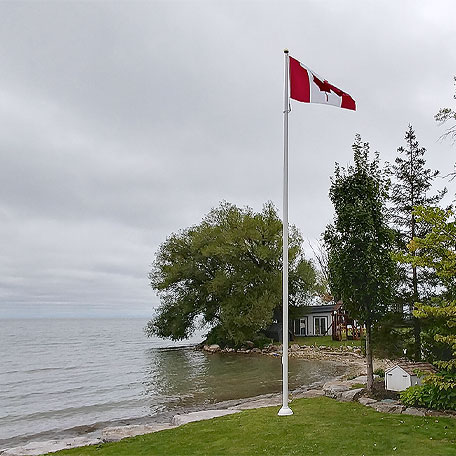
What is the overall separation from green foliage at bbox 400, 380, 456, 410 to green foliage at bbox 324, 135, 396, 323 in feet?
8.59

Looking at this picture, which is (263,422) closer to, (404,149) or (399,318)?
(399,318)

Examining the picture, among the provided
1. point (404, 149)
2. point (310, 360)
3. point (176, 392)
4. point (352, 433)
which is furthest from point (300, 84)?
point (310, 360)

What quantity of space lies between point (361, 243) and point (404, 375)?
3694 mm

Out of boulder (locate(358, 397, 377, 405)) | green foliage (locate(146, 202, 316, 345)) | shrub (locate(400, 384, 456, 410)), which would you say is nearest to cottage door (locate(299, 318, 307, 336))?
green foliage (locate(146, 202, 316, 345))

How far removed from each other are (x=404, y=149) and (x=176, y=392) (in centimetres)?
1389

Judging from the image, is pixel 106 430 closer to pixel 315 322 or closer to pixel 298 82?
pixel 298 82

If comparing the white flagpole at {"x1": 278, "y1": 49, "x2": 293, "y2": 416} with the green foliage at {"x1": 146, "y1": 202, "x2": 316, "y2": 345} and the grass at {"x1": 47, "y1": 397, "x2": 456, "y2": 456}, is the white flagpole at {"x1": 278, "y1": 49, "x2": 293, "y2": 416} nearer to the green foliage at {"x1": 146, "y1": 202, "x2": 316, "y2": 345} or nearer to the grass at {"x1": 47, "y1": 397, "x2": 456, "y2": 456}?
the grass at {"x1": 47, "y1": 397, "x2": 456, "y2": 456}

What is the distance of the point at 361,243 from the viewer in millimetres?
12898

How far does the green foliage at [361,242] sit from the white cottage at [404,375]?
147 cm

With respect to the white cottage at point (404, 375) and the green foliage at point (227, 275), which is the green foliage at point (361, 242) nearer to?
the white cottage at point (404, 375)

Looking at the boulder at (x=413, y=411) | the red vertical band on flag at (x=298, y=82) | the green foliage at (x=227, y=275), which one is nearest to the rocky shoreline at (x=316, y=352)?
the green foliage at (x=227, y=275)


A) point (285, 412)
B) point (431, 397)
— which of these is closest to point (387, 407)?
point (431, 397)

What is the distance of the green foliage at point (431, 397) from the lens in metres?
10.5

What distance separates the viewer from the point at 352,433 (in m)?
8.66
